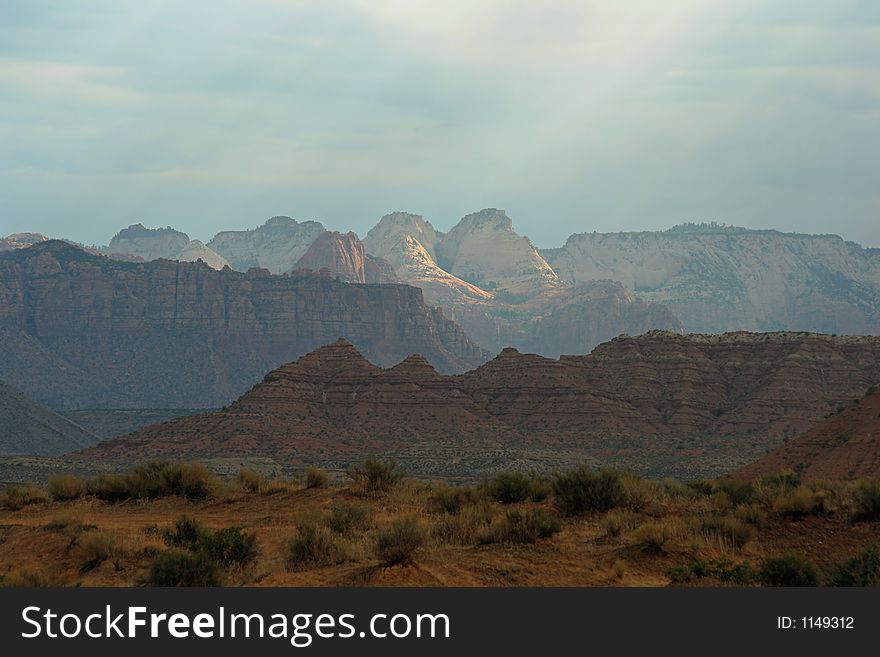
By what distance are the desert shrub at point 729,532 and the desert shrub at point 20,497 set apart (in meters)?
22.3

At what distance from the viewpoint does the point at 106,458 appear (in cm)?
13088

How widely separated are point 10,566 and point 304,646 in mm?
12284

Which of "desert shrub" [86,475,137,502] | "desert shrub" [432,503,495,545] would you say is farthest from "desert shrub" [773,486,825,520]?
"desert shrub" [86,475,137,502]

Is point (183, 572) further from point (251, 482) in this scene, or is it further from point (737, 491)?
point (251, 482)

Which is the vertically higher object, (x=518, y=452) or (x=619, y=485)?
Answer: (x=619, y=485)

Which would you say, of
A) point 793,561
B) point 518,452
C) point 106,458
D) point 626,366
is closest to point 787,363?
point 626,366

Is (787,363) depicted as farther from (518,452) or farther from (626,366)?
(518,452)

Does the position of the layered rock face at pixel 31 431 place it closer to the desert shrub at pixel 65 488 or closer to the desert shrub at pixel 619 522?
the desert shrub at pixel 65 488

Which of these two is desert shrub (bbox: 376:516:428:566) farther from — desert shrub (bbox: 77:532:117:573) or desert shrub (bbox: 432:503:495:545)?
desert shrub (bbox: 77:532:117:573)

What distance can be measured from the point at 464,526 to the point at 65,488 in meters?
19.4

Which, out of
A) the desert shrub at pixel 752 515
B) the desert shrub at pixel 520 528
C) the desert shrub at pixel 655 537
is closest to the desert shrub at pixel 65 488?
the desert shrub at pixel 520 528

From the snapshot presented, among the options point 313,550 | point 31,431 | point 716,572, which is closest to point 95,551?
point 313,550

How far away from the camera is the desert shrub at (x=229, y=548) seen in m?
23.1

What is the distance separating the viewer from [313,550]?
2305 centimetres
